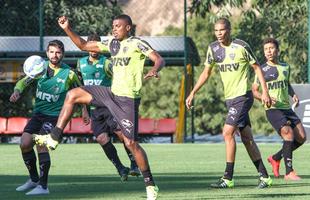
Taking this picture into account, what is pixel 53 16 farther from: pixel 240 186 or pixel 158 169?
pixel 240 186

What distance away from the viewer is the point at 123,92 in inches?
474

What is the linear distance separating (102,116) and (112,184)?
1.74 metres

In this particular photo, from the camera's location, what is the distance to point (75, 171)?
1686 cm

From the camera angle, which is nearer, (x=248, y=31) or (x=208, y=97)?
(x=248, y=31)

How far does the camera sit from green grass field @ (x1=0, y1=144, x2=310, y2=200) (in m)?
12.7

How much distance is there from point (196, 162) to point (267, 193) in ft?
21.4

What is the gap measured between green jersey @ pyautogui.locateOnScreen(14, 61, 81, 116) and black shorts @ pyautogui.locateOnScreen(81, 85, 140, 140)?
4.13 ft

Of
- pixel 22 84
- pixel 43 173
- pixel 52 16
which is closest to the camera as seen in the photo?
pixel 43 173

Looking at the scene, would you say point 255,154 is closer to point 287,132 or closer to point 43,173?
point 287,132

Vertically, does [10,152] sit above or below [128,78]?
below

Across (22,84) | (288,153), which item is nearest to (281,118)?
(288,153)

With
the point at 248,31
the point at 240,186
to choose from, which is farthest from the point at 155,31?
the point at 240,186

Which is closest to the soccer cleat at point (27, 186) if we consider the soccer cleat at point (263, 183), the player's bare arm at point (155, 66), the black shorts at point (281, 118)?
the player's bare arm at point (155, 66)

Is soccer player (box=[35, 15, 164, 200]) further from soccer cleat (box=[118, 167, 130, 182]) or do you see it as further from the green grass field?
soccer cleat (box=[118, 167, 130, 182])
